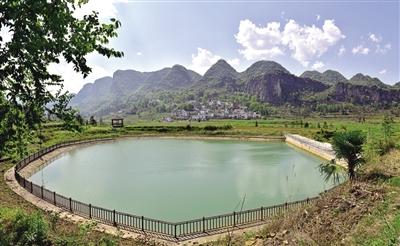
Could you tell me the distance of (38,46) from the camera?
5.69 m

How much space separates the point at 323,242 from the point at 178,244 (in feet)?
21.0

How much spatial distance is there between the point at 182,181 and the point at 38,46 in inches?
873

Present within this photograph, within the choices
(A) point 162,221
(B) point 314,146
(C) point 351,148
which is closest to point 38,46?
(A) point 162,221

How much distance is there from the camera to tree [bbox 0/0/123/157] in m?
5.62

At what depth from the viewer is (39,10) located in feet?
18.7

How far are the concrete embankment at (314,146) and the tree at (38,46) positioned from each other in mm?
29066

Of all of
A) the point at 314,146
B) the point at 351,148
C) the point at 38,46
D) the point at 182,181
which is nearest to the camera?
the point at 38,46

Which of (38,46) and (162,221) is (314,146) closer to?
(162,221)

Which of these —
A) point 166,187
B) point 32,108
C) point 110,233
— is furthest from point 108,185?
point 32,108

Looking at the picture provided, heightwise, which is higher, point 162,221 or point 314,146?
point 162,221

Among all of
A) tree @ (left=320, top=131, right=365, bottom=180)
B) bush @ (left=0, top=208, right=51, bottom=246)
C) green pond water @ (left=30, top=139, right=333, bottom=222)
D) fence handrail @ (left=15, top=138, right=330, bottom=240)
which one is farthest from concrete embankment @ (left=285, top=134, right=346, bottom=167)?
bush @ (left=0, top=208, right=51, bottom=246)

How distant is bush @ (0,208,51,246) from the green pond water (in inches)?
284

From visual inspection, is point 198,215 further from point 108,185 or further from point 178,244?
point 108,185

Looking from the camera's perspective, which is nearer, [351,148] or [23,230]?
[23,230]
